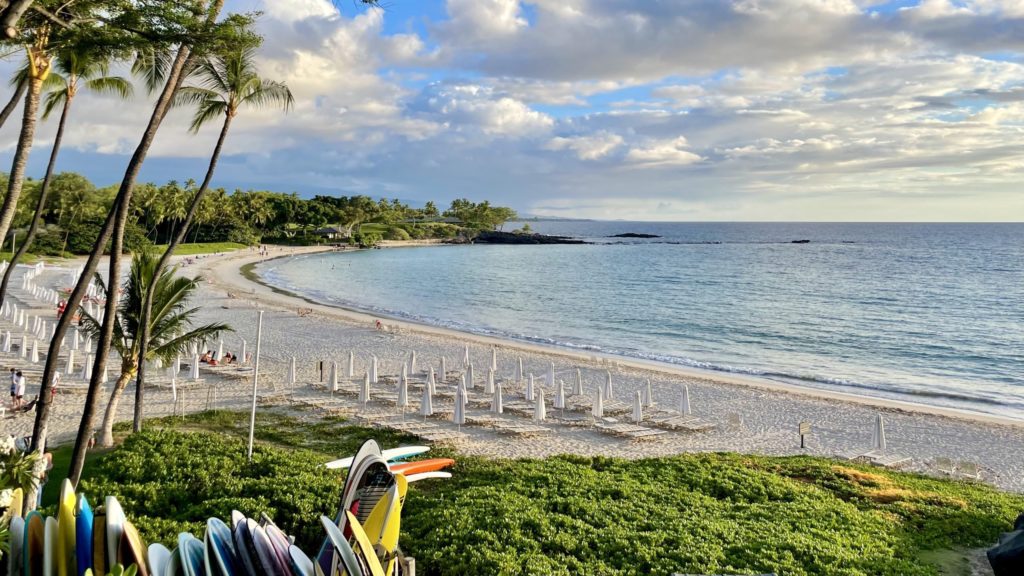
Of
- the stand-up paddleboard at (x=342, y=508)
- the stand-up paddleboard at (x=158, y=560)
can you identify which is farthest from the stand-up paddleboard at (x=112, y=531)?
the stand-up paddleboard at (x=342, y=508)

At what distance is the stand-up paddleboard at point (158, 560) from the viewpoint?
3.43m

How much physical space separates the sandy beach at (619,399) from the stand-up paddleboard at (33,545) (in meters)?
8.88

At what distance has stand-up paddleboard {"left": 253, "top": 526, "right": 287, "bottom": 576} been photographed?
3588 mm

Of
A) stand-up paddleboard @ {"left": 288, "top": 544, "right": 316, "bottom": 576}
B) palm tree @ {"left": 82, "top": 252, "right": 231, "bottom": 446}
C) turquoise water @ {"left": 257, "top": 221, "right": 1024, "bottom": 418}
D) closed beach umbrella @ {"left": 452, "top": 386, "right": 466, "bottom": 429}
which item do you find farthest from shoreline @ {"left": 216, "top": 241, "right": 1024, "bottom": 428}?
stand-up paddleboard @ {"left": 288, "top": 544, "right": 316, "bottom": 576}

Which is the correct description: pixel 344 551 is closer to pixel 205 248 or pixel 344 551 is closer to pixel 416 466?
pixel 416 466

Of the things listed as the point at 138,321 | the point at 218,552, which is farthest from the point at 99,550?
the point at 138,321

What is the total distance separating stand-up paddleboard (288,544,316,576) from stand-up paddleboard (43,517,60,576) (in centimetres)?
124

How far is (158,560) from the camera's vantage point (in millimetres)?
3518

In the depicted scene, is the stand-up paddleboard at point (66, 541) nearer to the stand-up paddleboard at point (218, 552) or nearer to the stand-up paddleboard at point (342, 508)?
the stand-up paddleboard at point (218, 552)

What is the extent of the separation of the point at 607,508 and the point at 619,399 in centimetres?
1100

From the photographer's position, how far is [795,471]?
36.0 ft

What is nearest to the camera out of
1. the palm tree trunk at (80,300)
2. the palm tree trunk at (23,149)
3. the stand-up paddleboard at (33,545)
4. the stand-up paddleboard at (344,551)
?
the stand-up paddleboard at (344,551)

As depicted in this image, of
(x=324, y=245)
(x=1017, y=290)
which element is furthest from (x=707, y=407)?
(x=324, y=245)

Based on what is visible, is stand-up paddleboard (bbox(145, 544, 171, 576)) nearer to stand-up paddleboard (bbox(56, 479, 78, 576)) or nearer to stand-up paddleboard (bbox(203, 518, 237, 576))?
stand-up paddleboard (bbox(203, 518, 237, 576))
